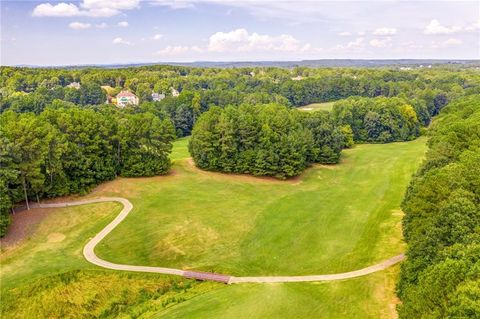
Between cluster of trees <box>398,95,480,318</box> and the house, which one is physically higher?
the house

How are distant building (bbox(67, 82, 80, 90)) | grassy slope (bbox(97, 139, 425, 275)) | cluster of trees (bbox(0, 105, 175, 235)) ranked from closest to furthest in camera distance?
grassy slope (bbox(97, 139, 425, 275))
cluster of trees (bbox(0, 105, 175, 235))
distant building (bbox(67, 82, 80, 90))

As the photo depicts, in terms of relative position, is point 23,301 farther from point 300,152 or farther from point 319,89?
point 319,89

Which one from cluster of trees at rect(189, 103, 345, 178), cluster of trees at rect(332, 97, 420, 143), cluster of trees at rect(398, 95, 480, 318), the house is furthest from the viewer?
the house

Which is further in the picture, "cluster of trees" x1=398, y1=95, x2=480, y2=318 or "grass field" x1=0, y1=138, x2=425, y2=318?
"grass field" x1=0, y1=138, x2=425, y2=318

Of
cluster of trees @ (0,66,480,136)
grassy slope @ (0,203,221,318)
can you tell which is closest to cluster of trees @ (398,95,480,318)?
grassy slope @ (0,203,221,318)

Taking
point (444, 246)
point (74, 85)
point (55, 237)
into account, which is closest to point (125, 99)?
point (74, 85)

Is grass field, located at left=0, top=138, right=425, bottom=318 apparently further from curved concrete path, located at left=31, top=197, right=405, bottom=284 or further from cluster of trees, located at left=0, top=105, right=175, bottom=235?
cluster of trees, located at left=0, top=105, right=175, bottom=235

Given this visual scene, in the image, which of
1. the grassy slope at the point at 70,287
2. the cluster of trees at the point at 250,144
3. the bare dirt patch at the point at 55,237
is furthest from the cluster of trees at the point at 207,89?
the grassy slope at the point at 70,287
